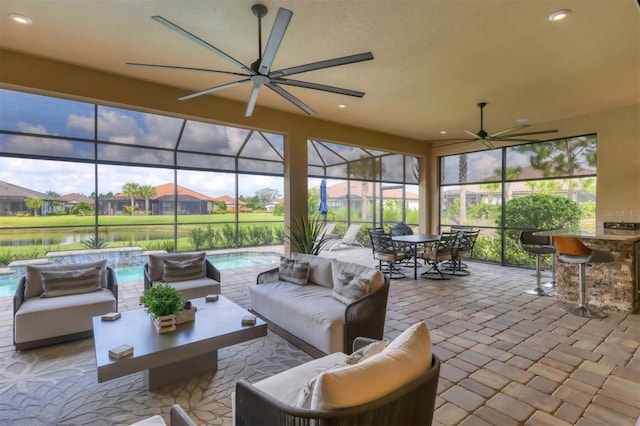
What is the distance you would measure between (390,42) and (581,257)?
3759 millimetres

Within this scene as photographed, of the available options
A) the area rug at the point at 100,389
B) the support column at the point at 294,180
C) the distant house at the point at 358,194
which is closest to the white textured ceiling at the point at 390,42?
the support column at the point at 294,180

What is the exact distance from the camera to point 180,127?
721 cm

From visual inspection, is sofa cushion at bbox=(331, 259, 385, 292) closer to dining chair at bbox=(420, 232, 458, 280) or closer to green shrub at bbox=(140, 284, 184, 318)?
green shrub at bbox=(140, 284, 184, 318)

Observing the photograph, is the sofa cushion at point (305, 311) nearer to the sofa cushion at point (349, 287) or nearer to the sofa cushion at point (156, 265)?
the sofa cushion at point (349, 287)

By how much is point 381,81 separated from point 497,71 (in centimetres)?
154

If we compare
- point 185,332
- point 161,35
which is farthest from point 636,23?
point 185,332

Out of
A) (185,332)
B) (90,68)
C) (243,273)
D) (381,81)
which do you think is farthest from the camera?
(243,273)

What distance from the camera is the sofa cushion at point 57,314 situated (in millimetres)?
3168

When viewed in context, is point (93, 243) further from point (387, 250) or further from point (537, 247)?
point (537, 247)

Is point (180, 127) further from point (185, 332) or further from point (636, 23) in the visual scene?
point (636, 23)

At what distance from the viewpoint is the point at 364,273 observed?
327 centimetres

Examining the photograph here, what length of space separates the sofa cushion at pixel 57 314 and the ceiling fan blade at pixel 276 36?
3135 mm

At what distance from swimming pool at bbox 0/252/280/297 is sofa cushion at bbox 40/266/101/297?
10.1 feet

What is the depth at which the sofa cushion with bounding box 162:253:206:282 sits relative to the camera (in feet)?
14.3
